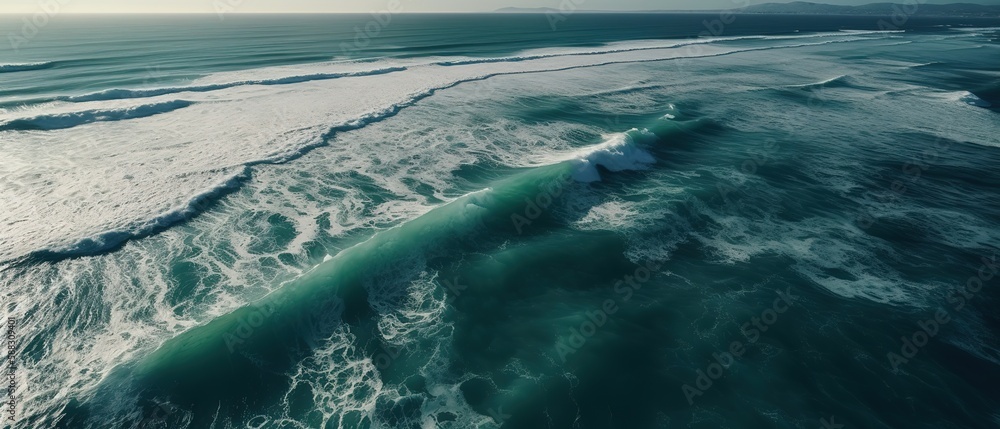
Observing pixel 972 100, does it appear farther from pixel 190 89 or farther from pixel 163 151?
pixel 190 89

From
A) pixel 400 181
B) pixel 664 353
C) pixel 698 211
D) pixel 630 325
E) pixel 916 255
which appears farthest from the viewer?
pixel 400 181

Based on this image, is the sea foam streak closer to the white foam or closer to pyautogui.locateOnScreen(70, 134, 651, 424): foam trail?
pyautogui.locateOnScreen(70, 134, 651, 424): foam trail

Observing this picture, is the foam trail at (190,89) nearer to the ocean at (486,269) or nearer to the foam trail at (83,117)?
the ocean at (486,269)

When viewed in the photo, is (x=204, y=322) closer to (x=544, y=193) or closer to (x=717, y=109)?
(x=544, y=193)

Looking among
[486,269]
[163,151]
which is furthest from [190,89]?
[486,269]

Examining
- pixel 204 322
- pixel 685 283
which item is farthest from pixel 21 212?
pixel 685 283

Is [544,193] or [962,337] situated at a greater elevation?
[544,193]
